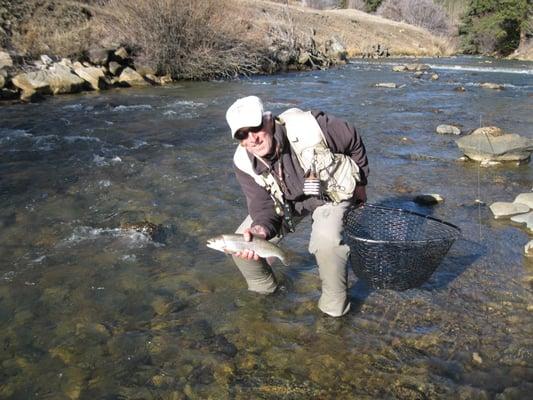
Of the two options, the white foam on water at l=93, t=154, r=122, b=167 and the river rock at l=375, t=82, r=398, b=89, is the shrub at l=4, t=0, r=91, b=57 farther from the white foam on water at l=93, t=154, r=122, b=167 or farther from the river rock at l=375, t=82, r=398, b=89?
the river rock at l=375, t=82, r=398, b=89

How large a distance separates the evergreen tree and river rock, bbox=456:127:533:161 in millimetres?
40218

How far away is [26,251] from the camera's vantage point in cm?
548

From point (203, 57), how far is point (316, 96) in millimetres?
6740

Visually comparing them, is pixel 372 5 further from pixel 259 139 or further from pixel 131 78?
pixel 259 139

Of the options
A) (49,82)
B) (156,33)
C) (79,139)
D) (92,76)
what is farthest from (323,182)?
(156,33)

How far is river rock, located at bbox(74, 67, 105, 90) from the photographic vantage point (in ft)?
58.6

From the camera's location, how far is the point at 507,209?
6203mm

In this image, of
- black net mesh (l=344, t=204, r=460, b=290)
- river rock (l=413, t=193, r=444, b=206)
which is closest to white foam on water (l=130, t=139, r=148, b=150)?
river rock (l=413, t=193, r=444, b=206)

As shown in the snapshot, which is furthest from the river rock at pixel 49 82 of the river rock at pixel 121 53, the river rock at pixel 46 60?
the river rock at pixel 121 53

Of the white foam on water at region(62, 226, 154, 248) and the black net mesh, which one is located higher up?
the black net mesh

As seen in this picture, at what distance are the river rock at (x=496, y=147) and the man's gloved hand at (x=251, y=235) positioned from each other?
20.4 feet

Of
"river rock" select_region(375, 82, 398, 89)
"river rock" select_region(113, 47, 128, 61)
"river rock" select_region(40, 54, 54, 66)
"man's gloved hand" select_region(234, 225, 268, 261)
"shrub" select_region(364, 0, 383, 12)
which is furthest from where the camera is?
"shrub" select_region(364, 0, 383, 12)

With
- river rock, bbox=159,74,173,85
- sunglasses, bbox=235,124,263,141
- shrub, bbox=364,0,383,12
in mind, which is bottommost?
river rock, bbox=159,74,173,85

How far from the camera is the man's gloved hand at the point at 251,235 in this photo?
12.1 ft
